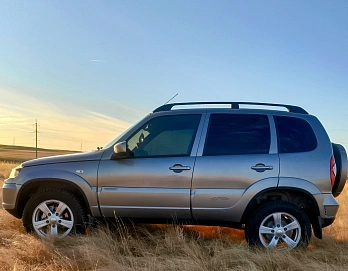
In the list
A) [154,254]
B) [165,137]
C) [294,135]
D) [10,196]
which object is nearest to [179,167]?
[165,137]

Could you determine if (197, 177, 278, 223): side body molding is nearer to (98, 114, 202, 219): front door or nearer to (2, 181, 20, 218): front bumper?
(98, 114, 202, 219): front door

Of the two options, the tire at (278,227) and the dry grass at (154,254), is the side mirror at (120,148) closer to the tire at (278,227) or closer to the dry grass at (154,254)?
the dry grass at (154,254)

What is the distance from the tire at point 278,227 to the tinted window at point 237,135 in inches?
29.6

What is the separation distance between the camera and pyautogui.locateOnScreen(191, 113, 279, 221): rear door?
14.0 feet

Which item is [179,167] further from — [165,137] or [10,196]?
[10,196]

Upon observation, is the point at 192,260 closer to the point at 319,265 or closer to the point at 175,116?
the point at 319,265

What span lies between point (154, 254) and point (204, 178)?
3.59 feet

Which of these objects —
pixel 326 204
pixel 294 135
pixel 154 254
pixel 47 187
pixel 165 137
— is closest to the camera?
pixel 154 254

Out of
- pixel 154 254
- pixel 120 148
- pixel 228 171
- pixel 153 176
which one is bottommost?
pixel 154 254

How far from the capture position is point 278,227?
4.25 metres

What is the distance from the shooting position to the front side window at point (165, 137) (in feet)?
14.7

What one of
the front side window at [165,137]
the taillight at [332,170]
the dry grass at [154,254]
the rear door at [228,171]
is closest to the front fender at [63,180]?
the dry grass at [154,254]

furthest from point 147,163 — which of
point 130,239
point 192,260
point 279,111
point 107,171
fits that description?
point 279,111

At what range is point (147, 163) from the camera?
174 inches
